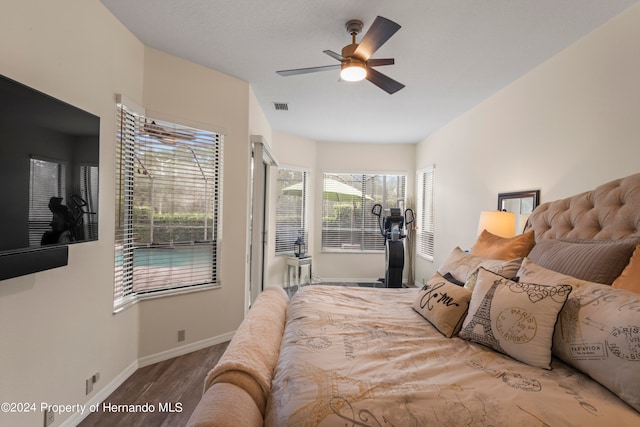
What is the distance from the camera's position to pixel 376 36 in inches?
70.9

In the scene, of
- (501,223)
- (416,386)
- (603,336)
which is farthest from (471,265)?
(416,386)

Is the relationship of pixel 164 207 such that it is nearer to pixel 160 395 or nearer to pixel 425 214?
pixel 160 395

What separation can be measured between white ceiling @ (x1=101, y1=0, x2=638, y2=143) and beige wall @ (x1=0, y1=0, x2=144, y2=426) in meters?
0.31

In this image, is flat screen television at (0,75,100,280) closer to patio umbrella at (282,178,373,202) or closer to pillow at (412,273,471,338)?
pillow at (412,273,471,338)

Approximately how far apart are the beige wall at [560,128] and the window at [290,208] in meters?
2.65

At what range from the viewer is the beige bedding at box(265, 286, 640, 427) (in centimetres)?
86

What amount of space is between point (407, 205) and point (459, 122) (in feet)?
6.60

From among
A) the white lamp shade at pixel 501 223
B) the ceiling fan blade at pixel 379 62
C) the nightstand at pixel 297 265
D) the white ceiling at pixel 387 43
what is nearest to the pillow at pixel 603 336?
the white lamp shade at pixel 501 223

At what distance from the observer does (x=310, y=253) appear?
5.61 meters

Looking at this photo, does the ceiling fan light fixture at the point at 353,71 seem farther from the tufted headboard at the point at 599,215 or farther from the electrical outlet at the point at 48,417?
the electrical outlet at the point at 48,417

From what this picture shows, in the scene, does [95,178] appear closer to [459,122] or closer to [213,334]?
[213,334]

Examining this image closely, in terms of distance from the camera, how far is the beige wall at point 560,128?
76.3 inches

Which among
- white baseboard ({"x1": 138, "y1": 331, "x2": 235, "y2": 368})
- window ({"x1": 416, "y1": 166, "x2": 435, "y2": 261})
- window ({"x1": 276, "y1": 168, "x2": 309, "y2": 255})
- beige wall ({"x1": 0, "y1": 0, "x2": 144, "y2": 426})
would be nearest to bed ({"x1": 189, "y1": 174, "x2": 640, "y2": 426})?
beige wall ({"x1": 0, "y1": 0, "x2": 144, "y2": 426})

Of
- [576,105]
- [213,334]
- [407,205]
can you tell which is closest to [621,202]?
[576,105]
